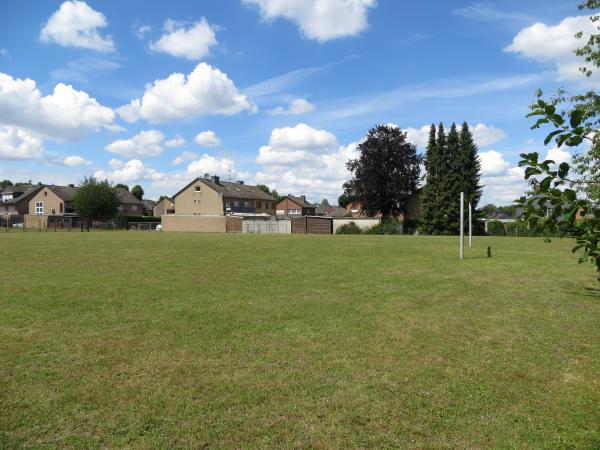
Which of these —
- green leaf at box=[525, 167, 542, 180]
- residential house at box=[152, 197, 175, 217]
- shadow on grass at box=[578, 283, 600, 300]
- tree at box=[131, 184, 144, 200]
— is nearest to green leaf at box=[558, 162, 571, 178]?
green leaf at box=[525, 167, 542, 180]

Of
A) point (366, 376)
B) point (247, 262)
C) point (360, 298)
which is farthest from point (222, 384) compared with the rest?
point (247, 262)

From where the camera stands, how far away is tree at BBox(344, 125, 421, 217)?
5938cm

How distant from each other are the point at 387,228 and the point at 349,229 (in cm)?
513

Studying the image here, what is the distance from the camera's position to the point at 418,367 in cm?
580

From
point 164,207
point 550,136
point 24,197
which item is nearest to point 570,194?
point 550,136

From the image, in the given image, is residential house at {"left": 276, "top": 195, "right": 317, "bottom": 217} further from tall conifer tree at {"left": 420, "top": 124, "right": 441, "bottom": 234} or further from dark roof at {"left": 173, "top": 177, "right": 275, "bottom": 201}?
tall conifer tree at {"left": 420, "top": 124, "right": 441, "bottom": 234}

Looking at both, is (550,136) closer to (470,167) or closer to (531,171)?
(531,171)

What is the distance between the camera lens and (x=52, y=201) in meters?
84.8

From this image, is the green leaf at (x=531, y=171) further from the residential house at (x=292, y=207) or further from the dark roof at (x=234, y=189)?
the residential house at (x=292, y=207)

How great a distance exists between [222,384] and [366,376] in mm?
1863

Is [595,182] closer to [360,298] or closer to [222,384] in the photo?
[360,298]

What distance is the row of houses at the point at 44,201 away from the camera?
8394 cm

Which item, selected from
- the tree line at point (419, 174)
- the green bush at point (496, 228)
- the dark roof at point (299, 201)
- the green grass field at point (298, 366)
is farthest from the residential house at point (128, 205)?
the green grass field at point (298, 366)

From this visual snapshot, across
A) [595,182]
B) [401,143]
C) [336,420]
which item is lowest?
[336,420]
